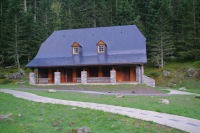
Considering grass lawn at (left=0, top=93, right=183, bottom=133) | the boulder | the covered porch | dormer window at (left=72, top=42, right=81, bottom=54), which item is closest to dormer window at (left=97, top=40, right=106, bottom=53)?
the covered porch

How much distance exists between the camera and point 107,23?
4256cm

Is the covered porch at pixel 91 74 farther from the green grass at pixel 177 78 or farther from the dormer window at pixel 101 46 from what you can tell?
the green grass at pixel 177 78

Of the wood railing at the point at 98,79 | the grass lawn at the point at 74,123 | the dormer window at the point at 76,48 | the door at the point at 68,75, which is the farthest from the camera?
the door at the point at 68,75

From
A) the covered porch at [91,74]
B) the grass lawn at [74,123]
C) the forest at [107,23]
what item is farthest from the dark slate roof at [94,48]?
the grass lawn at [74,123]

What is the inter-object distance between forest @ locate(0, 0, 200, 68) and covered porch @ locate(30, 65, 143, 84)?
880 centimetres

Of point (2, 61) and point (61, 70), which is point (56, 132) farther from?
point (2, 61)

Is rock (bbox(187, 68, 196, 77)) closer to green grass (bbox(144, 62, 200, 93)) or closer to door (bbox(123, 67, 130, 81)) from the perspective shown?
green grass (bbox(144, 62, 200, 93))

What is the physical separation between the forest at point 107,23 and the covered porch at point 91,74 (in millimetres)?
8799

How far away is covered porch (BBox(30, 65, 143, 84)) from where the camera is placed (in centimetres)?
2411

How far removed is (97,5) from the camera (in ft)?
148

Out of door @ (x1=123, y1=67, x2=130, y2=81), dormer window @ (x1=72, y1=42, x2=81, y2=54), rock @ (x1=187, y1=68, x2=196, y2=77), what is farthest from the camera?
dormer window @ (x1=72, y1=42, x2=81, y2=54)

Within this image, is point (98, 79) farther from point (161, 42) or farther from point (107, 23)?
point (107, 23)

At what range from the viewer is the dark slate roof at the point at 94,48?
24514 millimetres

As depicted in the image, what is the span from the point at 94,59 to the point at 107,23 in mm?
19988
